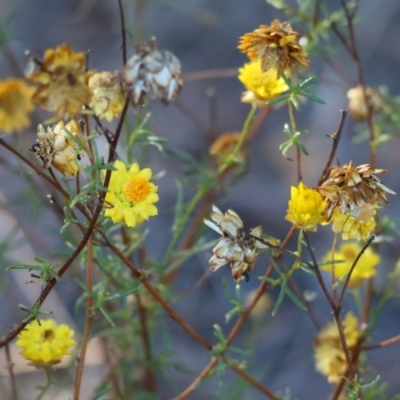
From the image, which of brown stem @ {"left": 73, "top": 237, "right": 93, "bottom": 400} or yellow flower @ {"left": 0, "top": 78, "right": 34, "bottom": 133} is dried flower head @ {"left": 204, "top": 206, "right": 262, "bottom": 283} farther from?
yellow flower @ {"left": 0, "top": 78, "right": 34, "bottom": 133}

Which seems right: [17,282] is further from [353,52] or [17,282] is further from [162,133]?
[353,52]

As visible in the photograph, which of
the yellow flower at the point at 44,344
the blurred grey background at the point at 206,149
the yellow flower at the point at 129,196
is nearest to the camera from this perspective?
the yellow flower at the point at 129,196

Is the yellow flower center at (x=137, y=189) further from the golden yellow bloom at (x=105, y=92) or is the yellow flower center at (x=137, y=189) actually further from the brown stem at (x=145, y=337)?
the brown stem at (x=145, y=337)

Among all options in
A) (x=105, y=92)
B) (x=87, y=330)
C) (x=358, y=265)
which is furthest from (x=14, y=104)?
(x=358, y=265)

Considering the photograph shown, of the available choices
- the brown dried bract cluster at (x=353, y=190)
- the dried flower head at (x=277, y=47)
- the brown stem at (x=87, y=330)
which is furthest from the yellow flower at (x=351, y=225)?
the brown stem at (x=87, y=330)

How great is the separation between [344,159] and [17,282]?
1113 mm

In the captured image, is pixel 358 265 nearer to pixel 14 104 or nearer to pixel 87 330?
pixel 87 330

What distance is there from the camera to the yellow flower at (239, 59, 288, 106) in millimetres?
898

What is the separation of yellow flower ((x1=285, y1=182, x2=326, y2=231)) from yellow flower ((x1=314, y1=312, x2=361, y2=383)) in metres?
0.33

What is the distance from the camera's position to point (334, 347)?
1085mm

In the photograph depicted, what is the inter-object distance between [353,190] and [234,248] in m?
0.15

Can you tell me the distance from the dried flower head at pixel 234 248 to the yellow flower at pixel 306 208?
0.05 m

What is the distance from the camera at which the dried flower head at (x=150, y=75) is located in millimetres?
691

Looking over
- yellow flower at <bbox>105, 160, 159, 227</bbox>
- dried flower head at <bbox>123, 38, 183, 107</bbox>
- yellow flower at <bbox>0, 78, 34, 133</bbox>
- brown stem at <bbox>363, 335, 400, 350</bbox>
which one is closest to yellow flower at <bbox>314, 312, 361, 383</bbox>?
brown stem at <bbox>363, 335, 400, 350</bbox>
